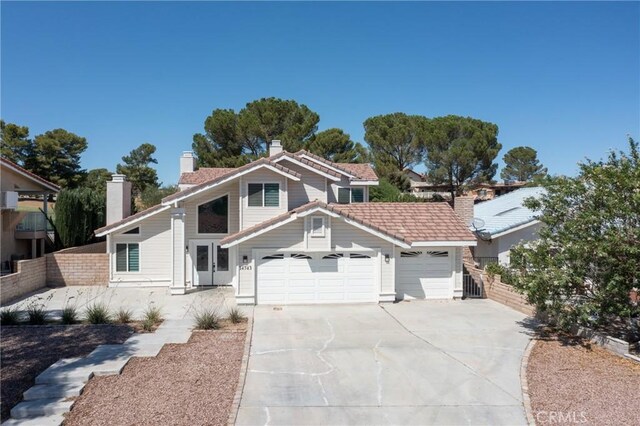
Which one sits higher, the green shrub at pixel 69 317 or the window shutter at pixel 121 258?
the window shutter at pixel 121 258

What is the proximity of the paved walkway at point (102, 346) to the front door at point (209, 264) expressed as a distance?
2.80ft

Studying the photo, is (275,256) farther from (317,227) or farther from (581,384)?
(581,384)

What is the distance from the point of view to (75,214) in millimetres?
24391

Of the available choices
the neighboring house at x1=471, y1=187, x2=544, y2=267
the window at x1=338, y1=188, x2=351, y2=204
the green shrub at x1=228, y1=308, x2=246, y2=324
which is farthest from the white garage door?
the window at x1=338, y1=188, x2=351, y2=204

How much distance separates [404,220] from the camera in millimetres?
18516

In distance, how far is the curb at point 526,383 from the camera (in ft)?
25.4

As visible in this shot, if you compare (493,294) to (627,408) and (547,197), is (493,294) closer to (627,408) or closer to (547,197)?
(547,197)

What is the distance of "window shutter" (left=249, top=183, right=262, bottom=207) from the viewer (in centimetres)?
1864

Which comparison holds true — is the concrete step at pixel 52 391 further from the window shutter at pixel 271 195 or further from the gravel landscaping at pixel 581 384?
the window shutter at pixel 271 195

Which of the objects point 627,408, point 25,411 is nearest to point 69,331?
point 25,411

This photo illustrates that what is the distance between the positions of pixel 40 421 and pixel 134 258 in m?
13.4

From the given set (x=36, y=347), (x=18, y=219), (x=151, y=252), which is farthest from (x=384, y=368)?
(x=18, y=219)

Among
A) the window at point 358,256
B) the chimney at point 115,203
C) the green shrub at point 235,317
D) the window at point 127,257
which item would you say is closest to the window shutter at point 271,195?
the window at point 358,256

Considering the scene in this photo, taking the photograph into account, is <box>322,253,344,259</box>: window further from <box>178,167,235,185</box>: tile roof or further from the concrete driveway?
<box>178,167,235,185</box>: tile roof
